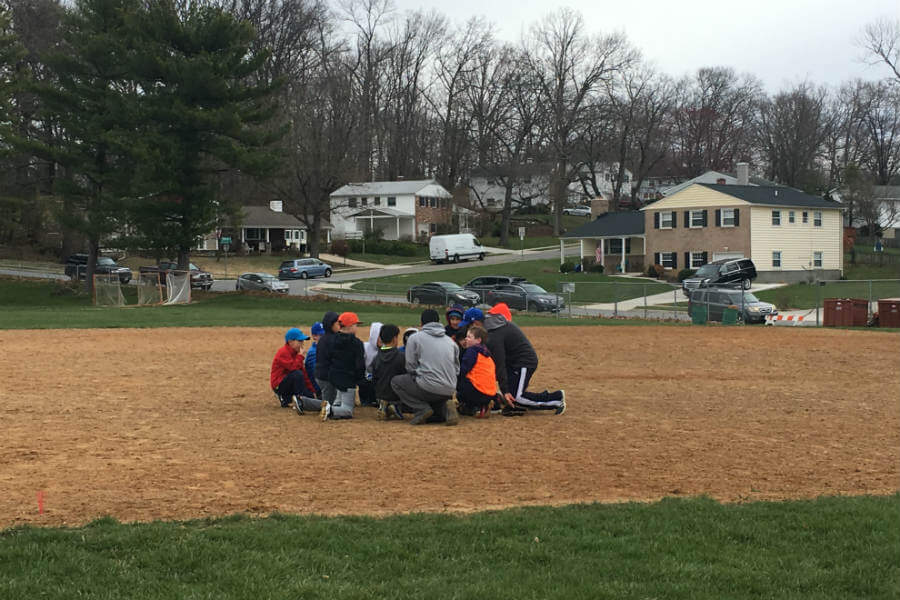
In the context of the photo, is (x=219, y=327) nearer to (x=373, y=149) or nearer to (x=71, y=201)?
(x=71, y=201)

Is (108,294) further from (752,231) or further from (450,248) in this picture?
(752,231)

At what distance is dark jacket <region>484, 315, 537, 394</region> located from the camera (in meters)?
13.2

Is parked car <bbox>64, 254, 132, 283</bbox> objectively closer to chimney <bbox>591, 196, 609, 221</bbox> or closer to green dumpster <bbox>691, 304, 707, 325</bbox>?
green dumpster <bbox>691, 304, 707, 325</bbox>

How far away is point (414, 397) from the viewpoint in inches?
502

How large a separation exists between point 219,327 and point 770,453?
75.1 ft

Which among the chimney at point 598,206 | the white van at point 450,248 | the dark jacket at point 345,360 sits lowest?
the dark jacket at point 345,360

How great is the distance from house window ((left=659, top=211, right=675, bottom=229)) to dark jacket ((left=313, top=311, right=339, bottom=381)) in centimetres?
5335

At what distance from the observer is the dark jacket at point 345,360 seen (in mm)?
13078

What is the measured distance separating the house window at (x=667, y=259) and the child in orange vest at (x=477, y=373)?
52.5 m

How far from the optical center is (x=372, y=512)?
7.85 m

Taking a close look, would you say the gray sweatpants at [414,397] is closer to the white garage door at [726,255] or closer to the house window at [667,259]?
the white garage door at [726,255]

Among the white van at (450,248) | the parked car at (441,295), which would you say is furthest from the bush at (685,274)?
the parked car at (441,295)

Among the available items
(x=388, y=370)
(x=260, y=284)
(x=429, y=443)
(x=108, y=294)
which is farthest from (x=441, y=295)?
(x=429, y=443)

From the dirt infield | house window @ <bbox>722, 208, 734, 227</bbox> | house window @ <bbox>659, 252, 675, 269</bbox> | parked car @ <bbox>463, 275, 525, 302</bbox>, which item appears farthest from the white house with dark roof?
the dirt infield
